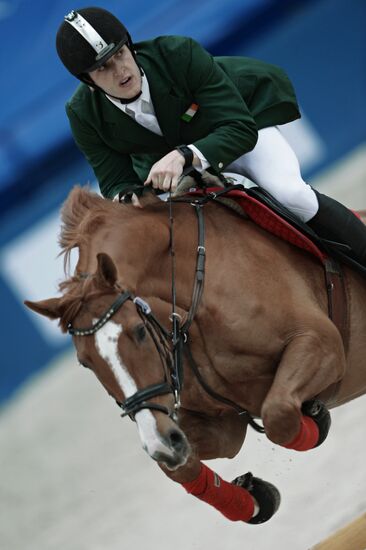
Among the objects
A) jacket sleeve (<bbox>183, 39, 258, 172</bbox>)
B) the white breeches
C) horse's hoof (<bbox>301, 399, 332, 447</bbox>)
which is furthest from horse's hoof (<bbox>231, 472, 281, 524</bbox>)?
jacket sleeve (<bbox>183, 39, 258, 172</bbox>)

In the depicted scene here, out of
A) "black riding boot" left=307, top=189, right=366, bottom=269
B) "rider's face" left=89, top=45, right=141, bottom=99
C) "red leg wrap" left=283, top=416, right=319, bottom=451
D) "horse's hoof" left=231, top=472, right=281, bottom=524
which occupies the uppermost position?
"rider's face" left=89, top=45, right=141, bottom=99

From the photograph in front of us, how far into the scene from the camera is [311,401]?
387cm

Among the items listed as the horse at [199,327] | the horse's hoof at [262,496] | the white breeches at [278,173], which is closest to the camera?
the horse at [199,327]

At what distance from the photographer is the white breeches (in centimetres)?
404

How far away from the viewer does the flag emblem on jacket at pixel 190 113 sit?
3.94 m

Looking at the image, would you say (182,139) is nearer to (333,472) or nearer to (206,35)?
(333,472)

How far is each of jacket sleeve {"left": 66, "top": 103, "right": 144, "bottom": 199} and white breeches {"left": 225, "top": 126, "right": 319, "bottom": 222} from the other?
446mm

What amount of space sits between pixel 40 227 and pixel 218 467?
1993mm

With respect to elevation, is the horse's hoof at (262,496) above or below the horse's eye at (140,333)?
below

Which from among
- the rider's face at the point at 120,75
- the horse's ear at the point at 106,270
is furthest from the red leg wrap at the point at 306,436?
the rider's face at the point at 120,75

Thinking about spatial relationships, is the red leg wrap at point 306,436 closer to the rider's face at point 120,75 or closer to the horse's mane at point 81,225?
the horse's mane at point 81,225

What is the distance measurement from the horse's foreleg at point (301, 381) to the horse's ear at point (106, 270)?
766mm

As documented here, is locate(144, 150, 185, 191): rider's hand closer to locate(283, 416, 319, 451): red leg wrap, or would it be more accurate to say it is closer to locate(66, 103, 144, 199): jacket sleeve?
locate(66, 103, 144, 199): jacket sleeve

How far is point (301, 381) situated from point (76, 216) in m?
1.04
